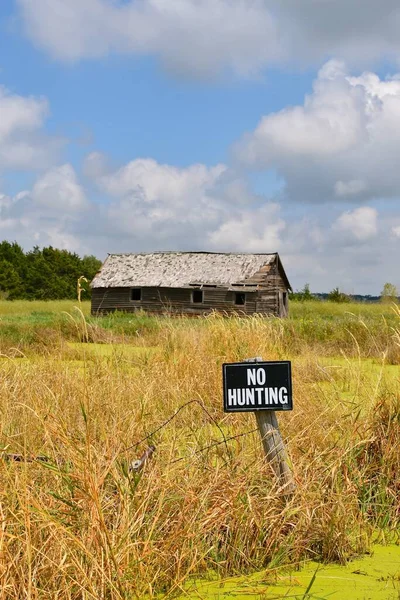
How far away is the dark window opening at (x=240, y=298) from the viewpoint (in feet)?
117

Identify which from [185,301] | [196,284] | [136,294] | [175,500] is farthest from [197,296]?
[175,500]

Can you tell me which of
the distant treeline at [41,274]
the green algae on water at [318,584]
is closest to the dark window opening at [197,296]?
the distant treeline at [41,274]

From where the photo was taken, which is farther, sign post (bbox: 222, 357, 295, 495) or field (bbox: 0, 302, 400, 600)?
sign post (bbox: 222, 357, 295, 495)

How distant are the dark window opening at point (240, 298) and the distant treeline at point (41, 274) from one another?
24611 mm

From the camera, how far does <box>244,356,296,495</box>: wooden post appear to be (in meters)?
4.39

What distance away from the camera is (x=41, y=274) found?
61.7 meters

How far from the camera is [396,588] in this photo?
3.75 m

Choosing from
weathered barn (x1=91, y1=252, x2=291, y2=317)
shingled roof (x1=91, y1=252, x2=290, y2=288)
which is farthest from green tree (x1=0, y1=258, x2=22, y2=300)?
weathered barn (x1=91, y1=252, x2=291, y2=317)

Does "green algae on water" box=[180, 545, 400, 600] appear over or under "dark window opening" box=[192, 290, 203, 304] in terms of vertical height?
under

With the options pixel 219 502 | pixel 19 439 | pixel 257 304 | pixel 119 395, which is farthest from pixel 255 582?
pixel 257 304

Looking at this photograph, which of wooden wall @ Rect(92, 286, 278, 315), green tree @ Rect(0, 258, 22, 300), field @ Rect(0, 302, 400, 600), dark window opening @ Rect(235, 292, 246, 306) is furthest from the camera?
green tree @ Rect(0, 258, 22, 300)

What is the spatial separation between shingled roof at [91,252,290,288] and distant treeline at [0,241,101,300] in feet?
70.2

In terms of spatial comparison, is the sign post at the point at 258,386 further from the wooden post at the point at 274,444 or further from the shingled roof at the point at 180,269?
the shingled roof at the point at 180,269

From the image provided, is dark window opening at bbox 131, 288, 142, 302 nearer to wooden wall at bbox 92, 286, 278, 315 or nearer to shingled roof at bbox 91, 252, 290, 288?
wooden wall at bbox 92, 286, 278, 315
